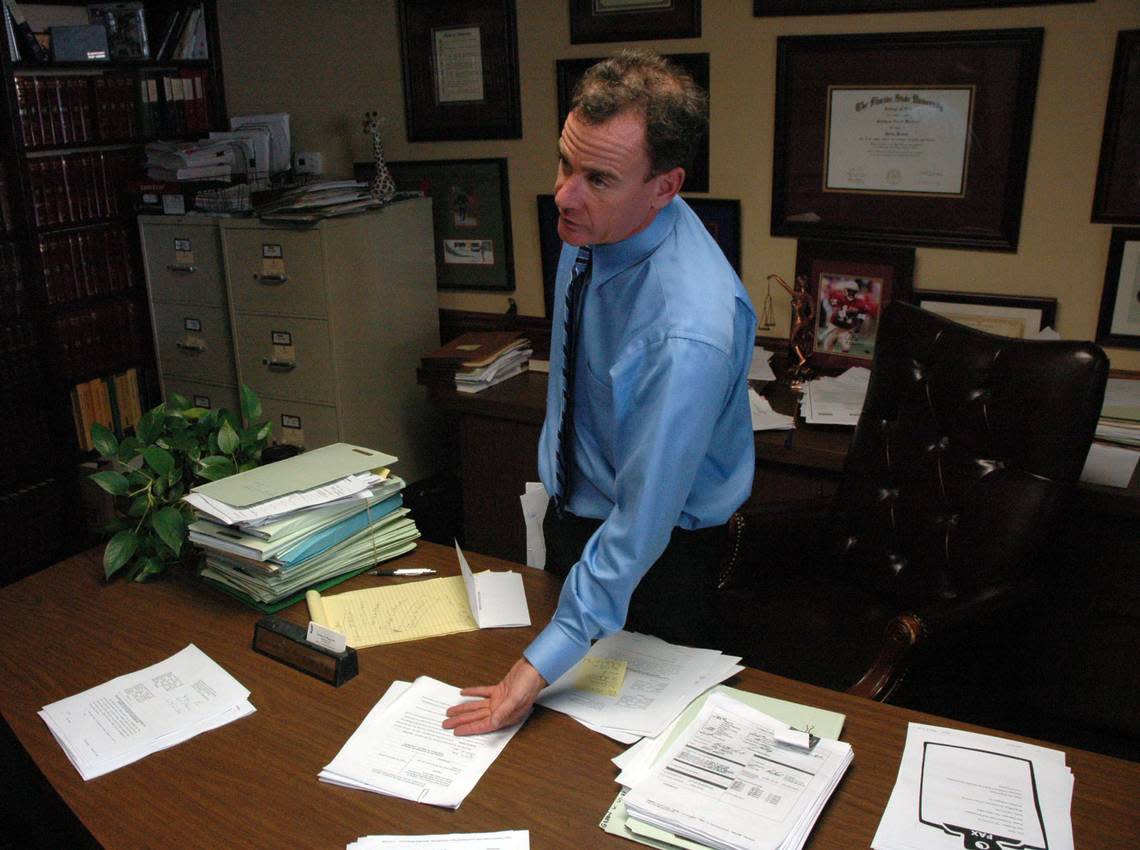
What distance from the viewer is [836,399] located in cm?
253

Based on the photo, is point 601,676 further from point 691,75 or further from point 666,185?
point 691,75

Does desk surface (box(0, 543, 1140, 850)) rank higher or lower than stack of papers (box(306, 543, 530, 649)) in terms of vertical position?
lower

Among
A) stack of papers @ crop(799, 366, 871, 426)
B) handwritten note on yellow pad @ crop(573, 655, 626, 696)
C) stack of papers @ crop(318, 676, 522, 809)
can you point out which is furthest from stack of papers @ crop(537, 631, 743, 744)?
stack of papers @ crop(799, 366, 871, 426)

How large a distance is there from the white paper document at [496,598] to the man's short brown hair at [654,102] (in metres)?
0.73

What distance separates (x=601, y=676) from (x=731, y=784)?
29 cm

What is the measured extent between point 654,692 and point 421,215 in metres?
2.25

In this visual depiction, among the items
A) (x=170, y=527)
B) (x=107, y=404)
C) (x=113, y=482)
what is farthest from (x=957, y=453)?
(x=107, y=404)

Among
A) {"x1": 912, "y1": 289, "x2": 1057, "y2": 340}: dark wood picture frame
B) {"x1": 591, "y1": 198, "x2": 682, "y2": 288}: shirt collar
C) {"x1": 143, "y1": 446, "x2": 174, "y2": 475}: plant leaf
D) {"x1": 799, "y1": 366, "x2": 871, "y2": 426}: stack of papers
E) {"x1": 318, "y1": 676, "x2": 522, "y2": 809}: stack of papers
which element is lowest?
{"x1": 318, "y1": 676, "x2": 522, "y2": 809}: stack of papers

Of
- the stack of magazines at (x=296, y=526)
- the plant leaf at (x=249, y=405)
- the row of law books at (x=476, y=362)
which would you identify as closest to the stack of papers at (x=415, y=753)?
the stack of magazines at (x=296, y=526)

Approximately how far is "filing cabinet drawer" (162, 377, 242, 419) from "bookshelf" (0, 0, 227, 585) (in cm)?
23

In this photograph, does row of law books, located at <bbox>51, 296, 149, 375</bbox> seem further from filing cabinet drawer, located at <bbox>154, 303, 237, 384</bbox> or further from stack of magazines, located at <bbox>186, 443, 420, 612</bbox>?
stack of magazines, located at <bbox>186, 443, 420, 612</bbox>

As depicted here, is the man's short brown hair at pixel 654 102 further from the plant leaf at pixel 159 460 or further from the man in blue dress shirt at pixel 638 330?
the plant leaf at pixel 159 460

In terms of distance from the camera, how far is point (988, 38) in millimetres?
2420

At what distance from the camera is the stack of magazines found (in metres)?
1.66
